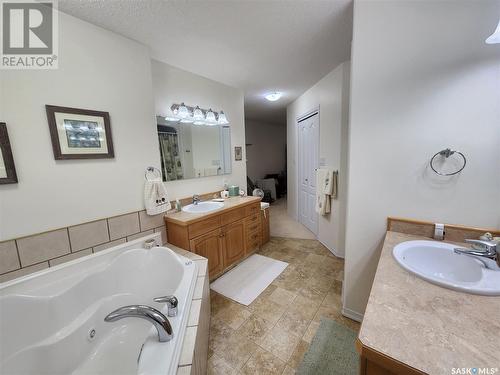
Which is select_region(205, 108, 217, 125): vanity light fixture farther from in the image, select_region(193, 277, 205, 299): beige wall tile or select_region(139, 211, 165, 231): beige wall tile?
select_region(193, 277, 205, 299): beige wall tile

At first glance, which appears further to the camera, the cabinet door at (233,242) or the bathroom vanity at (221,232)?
the cabinet door at (233,242)

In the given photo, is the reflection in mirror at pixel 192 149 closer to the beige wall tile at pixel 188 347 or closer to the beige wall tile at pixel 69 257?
the beige wall tile at pixel 69 257

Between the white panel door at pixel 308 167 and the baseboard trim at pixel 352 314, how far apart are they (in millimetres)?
1682

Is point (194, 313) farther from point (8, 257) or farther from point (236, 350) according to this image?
point (8, 257)

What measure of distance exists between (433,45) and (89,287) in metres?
2.81

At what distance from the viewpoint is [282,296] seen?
6.27ft

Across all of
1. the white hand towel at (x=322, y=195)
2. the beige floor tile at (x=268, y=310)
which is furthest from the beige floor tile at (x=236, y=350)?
the white hand towel at (x=322, y=195)

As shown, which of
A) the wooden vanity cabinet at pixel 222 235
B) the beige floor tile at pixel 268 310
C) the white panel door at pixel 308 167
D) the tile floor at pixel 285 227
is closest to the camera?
the beige floor tile at pixel 268 310

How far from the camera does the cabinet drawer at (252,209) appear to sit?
2550 millimetres

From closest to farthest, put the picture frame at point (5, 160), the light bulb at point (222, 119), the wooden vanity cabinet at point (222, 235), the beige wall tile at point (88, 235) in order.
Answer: the picture frame at point (5, 160) → the beige wall tile at point (88, 235) → the wooden vanity cabinet at point (222, 235) → the light bulb at point (222, 119)

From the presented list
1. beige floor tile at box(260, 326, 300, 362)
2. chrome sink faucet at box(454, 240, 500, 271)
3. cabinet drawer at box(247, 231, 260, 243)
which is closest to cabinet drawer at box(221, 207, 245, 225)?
cabinet drawer at box(247, 231, 260, 243)

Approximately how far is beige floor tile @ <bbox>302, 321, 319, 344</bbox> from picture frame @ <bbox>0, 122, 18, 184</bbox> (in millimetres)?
2284

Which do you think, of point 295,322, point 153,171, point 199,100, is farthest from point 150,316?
point 199,100

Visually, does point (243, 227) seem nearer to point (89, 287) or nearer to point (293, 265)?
point (293, 265)
